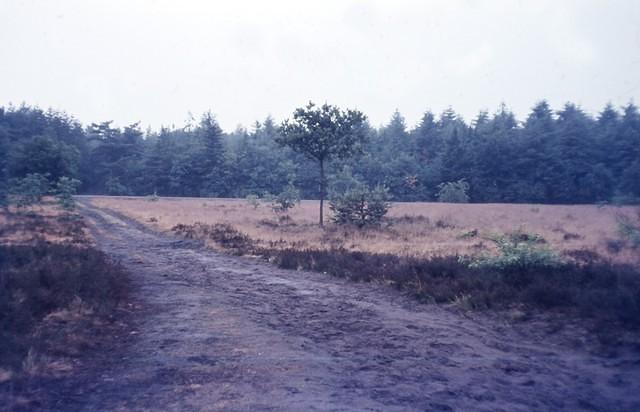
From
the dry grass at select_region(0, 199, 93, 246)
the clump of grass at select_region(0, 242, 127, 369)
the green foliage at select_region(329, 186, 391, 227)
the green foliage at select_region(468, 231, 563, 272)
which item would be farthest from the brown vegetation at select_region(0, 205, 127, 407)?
the green foliage at select_region(329, 186, 391, 227)

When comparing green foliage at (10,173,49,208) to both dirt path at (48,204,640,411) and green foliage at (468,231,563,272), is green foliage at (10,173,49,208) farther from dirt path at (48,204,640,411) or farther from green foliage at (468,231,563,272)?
green foliage at (468,231,563,272)

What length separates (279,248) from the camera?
1633 cm

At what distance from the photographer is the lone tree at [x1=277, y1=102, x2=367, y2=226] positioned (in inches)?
963

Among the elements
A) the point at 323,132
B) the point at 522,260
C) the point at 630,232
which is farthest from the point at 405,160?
the point at 522,260

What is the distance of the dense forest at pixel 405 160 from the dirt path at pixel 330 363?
153ft

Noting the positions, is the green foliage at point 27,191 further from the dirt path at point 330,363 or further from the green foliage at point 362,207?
the dirt path at point 330,363

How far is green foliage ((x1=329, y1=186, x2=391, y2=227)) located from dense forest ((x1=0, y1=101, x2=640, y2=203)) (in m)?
30.8

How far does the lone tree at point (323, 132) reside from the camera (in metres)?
24.5

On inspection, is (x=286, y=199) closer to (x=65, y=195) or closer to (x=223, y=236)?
(x=65, y=195)

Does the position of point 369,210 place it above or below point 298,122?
below

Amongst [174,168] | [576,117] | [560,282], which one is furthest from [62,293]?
[576,117]

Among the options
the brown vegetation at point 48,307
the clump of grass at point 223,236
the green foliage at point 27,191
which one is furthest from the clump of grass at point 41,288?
the green foliage at point 27,191

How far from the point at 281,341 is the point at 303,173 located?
71.3 m

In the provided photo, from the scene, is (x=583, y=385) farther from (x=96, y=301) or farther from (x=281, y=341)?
(x=96, y=301)
